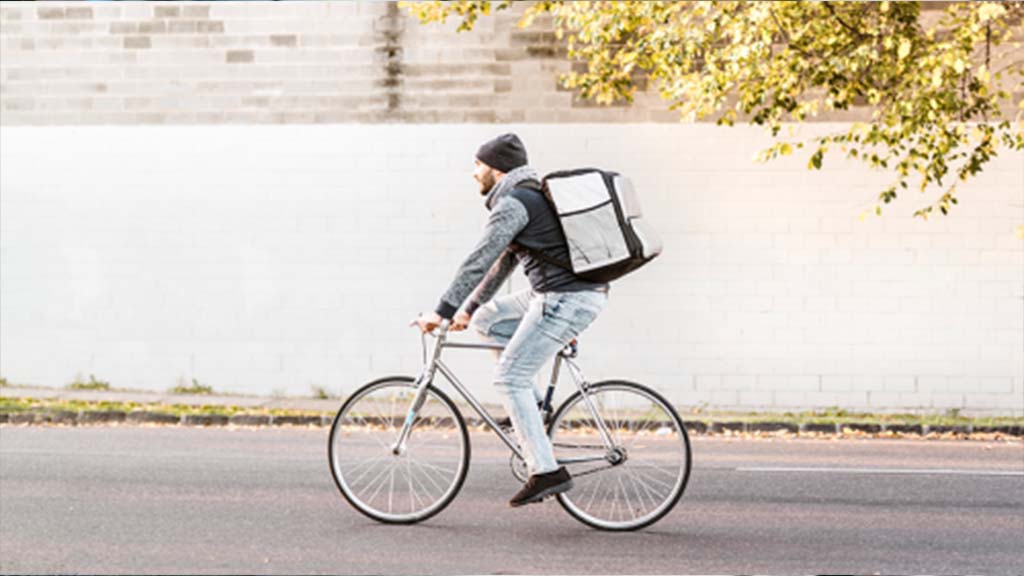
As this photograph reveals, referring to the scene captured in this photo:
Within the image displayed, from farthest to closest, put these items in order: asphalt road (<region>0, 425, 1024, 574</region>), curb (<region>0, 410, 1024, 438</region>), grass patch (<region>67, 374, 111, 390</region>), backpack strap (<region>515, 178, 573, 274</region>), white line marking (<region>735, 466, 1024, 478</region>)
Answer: grass patch (<region>67, 374, 111, 390</region>)
curb (<region>0, 410, 1024, 438</region>)
white line marking (<region>735, 466, 1024, 478</region>)
backpack strap (<region>515, 178, 573, 274</region>)
asphalt road (<region>0, 425, 1024, 574</region>)

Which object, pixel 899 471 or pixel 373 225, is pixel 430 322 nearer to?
pixel 899 471

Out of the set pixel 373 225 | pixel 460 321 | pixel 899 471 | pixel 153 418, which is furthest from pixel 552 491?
pixel 373 225

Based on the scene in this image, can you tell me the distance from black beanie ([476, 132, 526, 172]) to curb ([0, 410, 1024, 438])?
588 cm

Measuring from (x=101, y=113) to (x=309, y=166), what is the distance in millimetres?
2277

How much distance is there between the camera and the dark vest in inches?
305

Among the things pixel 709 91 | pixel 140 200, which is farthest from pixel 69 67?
pixel 709 91

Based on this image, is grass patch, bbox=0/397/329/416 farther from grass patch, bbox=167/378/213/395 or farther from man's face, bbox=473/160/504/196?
man's face, bbox=473/160/504/196

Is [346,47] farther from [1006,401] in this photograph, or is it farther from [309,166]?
[1006,401]

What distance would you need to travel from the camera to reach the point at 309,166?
620 inches

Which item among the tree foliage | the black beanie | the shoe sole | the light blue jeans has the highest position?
the tree foliage

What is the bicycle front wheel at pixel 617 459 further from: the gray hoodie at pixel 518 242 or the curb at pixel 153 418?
the curb at pixel 153 418

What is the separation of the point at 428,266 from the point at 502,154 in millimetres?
7743

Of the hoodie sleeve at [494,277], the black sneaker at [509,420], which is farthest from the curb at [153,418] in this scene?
the hoodie sleeve at [494,277]

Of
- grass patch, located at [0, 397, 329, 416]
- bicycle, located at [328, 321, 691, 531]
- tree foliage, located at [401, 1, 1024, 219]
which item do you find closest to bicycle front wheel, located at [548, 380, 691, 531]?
bicycle, located at [328, 321, 691, 531]
